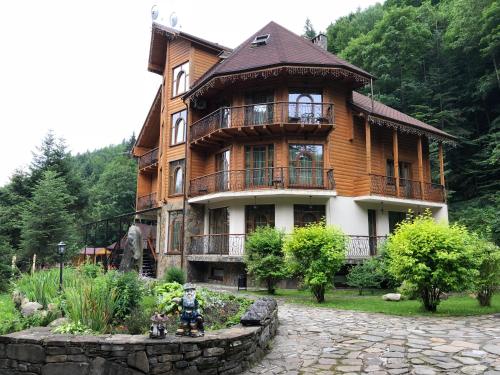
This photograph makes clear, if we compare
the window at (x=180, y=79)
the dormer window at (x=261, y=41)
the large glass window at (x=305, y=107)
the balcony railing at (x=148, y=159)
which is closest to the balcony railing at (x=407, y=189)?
the large glass window at (x=305, y=107)

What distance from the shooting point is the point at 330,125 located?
55.6 feet

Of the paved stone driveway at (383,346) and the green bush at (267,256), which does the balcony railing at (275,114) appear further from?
the paved stone driveway at (383,346)

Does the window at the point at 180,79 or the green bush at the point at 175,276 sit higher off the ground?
the window at the point at 180,79

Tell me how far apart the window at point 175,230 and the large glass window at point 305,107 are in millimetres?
7480

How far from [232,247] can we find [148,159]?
38.1 feet

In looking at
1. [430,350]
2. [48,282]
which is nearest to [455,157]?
[430,350]

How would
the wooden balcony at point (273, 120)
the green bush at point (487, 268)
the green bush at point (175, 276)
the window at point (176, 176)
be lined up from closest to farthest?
the green bush at point (487, 268)
the green bush at point (175, 276)
the wooden balcony at point (273, 120)
the window at point (176, 176)

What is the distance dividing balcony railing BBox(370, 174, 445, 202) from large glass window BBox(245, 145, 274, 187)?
14.8ft

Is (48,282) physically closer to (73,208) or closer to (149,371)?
(149,371)

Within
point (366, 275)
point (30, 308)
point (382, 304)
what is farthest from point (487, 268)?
point (30, 308)

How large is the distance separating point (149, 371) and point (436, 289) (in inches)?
303

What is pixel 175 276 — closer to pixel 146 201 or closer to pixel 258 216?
pixel 258 216

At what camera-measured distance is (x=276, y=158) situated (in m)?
17.5

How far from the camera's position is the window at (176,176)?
2070 centimetres
